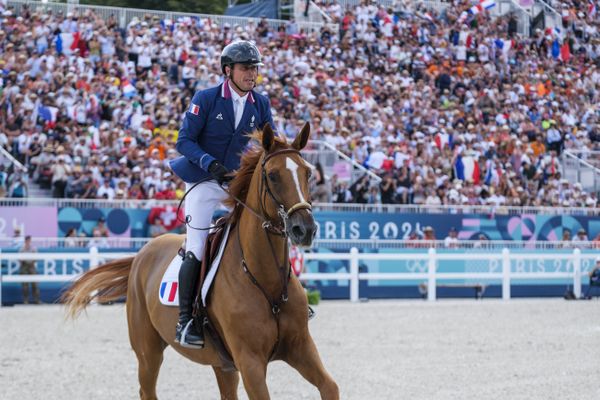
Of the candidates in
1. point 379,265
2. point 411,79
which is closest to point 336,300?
point 379,265

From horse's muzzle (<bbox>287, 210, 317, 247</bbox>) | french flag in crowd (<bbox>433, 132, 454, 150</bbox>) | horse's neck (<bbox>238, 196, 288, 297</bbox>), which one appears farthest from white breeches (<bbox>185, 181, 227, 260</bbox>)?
french flag in crowd (<bbox>433, 132, 454, 150</bbox>)

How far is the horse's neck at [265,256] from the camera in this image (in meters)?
6.68

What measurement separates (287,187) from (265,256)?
0.67m

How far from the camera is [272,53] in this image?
94.4 ft

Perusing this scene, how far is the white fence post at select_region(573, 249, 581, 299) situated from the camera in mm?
23406

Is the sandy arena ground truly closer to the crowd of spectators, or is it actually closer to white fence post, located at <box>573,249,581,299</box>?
the crowd of spectators

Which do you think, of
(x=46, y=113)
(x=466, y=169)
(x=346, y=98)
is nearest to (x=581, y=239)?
(x=466, y=169)

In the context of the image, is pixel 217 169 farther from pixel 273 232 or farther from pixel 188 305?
pixel 188 305

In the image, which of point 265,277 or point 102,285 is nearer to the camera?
point 265,277

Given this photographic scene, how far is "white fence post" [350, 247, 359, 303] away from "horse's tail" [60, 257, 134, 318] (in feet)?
42.1

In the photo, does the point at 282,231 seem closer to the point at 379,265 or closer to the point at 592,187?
the point at 379,265

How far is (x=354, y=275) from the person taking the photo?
2180cm

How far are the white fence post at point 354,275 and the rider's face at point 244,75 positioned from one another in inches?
575

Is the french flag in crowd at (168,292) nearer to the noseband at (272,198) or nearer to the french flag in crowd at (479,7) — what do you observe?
the noseband at (272,198)
